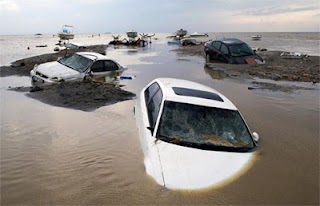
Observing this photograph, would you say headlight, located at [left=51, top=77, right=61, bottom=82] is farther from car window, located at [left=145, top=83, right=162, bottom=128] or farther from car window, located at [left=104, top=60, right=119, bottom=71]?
car window, located at [left=145, top=83, right=162, bottom=128]

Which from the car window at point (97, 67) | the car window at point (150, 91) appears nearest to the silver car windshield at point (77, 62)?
the car window at point (97, 67)

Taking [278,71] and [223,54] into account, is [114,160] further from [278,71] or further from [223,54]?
[223,54]

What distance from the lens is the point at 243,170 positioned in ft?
16.9

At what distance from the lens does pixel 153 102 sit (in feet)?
22.7

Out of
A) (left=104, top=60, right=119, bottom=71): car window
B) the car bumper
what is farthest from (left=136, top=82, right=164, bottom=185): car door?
(left=104, top=60, right=119, bottom=71): car window

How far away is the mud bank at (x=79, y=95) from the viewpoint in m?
10.3

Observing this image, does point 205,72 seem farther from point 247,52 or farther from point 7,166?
point 7,166

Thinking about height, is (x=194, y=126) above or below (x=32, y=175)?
above

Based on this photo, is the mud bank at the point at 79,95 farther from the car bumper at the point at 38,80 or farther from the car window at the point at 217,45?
the car window at the point at 217,45

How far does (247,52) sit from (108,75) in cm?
1028

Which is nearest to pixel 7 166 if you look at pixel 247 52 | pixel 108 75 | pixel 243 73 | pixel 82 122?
pixel 82 122

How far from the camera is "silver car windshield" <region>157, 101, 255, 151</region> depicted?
5441 millimetres

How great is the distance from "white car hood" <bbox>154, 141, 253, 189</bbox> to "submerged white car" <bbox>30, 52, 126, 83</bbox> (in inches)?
364

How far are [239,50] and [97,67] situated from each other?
10.5m
